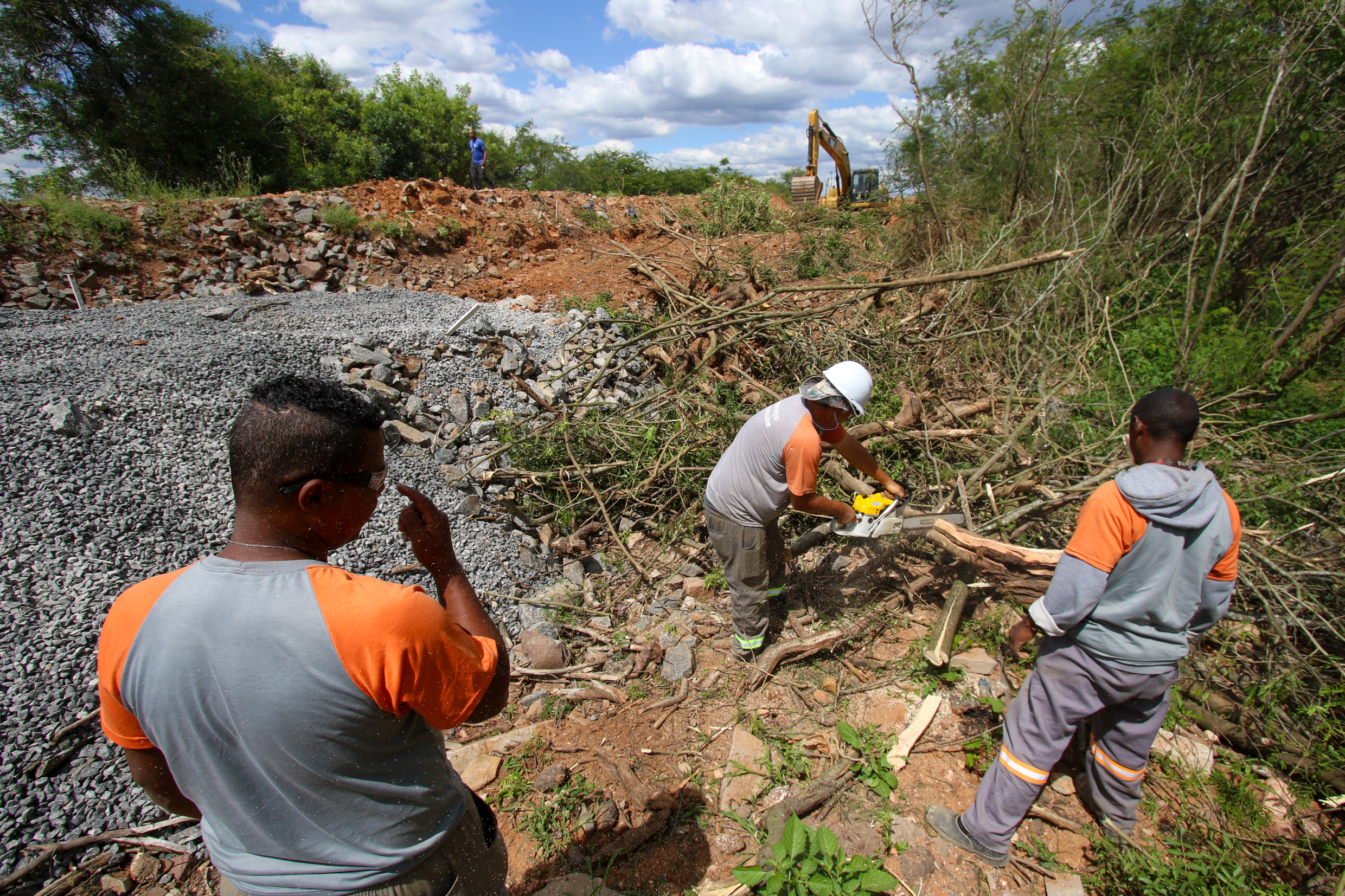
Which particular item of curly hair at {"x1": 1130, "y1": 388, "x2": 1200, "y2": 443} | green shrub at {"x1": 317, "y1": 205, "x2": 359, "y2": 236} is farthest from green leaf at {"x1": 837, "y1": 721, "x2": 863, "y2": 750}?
green shrub at {"x1": 317, "y1": 205, "x2": 359, "y2": 236}

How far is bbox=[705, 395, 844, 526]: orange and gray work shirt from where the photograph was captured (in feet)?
9.11

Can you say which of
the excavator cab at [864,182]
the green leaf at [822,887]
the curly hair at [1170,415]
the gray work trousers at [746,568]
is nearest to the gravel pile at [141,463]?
the gray work trousers at [746,568]

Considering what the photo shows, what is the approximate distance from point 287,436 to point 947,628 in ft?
10.3

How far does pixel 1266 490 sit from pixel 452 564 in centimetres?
466

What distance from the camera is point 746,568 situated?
3.18 m

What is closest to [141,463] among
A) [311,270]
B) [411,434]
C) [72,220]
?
[411,434]

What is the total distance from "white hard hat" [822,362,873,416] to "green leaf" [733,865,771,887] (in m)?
1.86

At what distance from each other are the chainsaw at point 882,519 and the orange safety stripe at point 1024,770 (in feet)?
3.80

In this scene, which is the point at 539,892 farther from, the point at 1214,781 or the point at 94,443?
the point at 94,443

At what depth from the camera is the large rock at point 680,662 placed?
10.9 ft

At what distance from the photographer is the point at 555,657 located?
11.3 feet

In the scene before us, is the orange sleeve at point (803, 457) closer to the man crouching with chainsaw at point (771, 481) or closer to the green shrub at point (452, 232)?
the man crouching with chainsaw at point (771, 481)

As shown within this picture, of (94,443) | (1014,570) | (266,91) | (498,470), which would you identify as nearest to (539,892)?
(1014,570)

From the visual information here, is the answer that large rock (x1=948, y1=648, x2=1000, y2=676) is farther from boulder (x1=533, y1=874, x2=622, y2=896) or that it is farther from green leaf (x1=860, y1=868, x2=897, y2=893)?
boulder (x1=533, y1=874, x2=622, y2=896)
